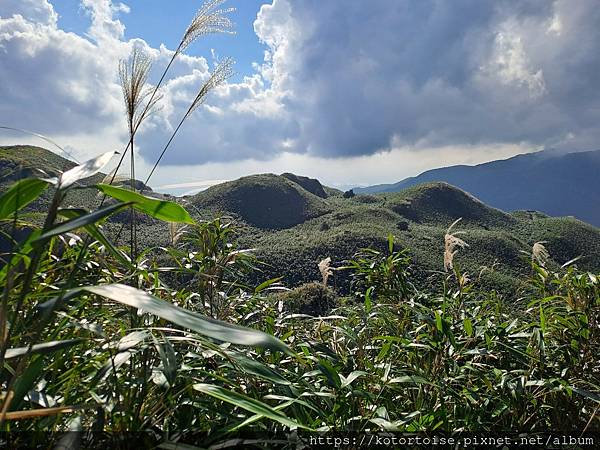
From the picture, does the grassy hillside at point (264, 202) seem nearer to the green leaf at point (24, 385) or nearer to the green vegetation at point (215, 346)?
the green vegetation at point (215, 346)

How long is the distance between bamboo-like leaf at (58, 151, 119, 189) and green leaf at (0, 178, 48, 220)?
62 mm

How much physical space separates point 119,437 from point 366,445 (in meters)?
0.76

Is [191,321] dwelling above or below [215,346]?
above

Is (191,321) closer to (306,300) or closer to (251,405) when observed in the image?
(251,405)

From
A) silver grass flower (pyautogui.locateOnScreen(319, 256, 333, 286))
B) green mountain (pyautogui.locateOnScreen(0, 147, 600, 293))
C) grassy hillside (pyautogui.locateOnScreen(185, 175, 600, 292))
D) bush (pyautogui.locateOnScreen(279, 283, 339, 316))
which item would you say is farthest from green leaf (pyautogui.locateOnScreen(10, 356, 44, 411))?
grassy hillside (pyautogui.locateOnScreen(185, 175, 600, 292))

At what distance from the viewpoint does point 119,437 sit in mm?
1082

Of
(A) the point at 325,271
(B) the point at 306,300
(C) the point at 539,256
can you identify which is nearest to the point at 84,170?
(A) the point at 325,271

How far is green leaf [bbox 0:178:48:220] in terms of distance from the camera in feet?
2.90

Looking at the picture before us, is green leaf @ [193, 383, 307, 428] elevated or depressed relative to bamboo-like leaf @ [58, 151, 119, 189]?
depressed

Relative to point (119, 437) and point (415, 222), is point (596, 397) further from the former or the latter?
point (415, 222)

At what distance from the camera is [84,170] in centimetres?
90

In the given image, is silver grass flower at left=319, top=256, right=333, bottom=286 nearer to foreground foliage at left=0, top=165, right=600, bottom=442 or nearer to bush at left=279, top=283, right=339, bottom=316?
bush at left=279, top=283, right=339, bottom=316

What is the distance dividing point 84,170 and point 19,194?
0.45ft

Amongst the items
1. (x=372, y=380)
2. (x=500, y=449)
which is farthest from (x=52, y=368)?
(x=500, y=449)
